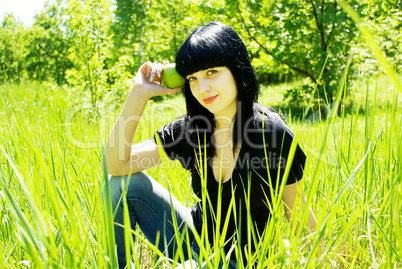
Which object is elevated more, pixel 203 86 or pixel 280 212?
pixel 203 86

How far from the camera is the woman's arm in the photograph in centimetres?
133

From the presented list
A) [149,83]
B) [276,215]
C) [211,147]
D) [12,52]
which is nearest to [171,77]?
[149,83]

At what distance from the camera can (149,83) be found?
4.75 feet

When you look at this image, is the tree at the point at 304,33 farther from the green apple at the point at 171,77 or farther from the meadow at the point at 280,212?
the green apple at the point at 171,77

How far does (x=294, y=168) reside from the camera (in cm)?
116

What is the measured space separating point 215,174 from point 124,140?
391mm

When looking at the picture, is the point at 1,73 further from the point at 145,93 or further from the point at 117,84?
the point at 145,93

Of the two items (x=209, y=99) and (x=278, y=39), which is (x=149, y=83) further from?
(x=278, y=39)

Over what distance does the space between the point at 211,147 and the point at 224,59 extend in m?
0.39

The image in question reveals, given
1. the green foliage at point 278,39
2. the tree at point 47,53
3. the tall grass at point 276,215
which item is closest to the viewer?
the tall grass at point 276,215

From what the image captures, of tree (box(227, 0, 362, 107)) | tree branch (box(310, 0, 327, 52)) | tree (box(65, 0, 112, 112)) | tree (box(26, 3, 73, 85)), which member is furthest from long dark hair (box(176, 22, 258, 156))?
Result: tree (box(26, 3, 73, 85))

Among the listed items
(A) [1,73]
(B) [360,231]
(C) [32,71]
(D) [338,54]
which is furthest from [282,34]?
(C) [32,71]

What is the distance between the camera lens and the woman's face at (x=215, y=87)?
124 cm

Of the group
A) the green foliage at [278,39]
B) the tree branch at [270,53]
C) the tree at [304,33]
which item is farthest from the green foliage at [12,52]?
the tree at [304,33]
